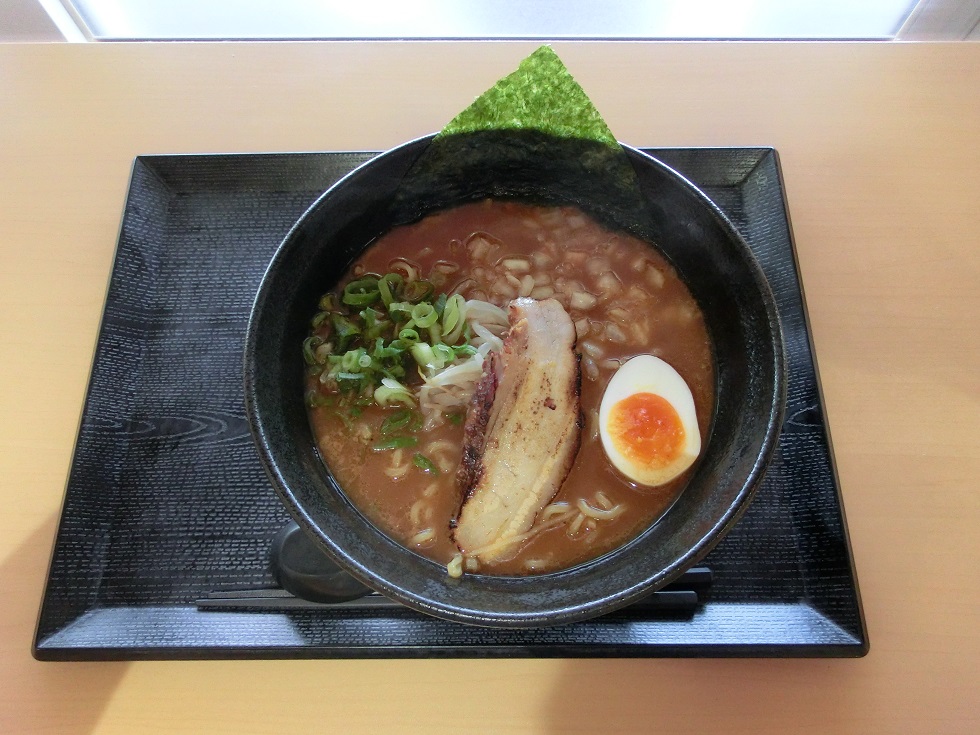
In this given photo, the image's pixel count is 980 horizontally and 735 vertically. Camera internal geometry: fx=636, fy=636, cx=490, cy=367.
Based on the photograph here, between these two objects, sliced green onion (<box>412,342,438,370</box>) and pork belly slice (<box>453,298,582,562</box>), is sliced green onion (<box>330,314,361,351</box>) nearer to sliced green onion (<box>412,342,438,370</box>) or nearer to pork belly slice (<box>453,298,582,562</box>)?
sliced green onion (<box>412,342,438,370</box>)

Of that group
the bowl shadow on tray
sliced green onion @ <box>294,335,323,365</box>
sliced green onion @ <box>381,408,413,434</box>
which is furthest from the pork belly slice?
the bowl shadow on tray

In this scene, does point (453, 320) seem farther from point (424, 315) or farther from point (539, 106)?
point (539, 106)

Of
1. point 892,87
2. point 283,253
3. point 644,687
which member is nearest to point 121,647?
point 283,253

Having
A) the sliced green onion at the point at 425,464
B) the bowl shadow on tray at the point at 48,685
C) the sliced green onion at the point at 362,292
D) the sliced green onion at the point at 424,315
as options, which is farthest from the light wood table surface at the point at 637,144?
the sliced green onion at the point at 424,315

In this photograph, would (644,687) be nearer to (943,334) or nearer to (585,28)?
(943,334)

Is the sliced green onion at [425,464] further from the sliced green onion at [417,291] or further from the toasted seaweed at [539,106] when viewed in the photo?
the toasted seaweed at [539,106]

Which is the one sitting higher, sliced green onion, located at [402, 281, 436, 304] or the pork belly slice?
sliced green onion, located at [402, 281, 436, 304]
